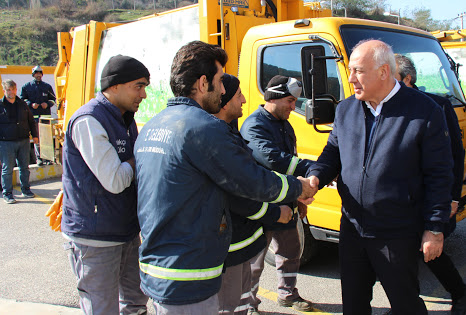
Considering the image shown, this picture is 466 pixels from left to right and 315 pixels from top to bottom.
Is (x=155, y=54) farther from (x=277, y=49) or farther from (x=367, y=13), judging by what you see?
(x=367, y=13)

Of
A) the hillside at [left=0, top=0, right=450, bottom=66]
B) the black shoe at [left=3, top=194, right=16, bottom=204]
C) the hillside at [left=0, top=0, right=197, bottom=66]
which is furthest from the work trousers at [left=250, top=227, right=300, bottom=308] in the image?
the hillside at [left=0, top=0, right=197, bottom=66]

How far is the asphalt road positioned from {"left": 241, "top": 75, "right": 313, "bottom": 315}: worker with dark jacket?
193mm

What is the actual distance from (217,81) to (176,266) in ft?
2.96

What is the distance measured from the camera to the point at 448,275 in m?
3.17

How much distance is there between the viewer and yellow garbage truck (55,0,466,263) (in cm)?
337

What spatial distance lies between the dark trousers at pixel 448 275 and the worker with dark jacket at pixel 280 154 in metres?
1.04

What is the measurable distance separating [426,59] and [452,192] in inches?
66.6

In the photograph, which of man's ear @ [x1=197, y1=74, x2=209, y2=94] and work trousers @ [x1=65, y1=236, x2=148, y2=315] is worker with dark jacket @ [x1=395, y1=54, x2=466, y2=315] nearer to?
man's ear @ [x1=197, y1=74, x2=209, y2=94]

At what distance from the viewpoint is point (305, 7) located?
518 centimetres

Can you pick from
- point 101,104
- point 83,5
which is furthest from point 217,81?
point 83,5

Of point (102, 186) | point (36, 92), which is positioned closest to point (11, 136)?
point (36, 92)

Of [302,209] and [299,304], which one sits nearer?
[302,209]

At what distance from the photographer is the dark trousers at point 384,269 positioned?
7.34ft

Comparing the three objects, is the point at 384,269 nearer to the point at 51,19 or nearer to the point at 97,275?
the point at 97,275
